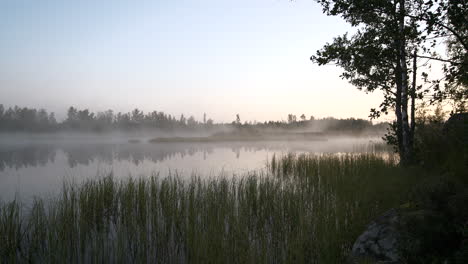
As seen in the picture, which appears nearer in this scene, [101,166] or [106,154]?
[101,166]

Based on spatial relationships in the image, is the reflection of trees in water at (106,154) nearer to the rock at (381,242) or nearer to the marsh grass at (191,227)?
the marsh grass at (191,227)

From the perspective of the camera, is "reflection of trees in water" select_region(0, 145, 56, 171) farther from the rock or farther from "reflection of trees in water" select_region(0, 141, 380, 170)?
the rock

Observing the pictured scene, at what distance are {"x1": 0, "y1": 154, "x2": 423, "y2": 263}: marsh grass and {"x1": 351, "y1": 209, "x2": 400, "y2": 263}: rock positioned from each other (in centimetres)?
56

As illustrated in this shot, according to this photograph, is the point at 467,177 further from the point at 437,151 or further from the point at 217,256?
the point at 217,256

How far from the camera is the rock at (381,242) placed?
4004 mm

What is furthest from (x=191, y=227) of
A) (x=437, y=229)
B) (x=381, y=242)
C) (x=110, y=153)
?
(x=110, y=153)

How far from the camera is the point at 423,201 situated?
471 cm

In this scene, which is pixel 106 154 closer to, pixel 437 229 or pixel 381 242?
pixel 381 242

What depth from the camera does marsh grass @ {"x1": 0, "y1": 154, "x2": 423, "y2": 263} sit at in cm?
485

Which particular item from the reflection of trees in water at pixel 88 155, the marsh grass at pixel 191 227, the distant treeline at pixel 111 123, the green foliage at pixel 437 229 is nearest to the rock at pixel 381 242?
the green foliage at pixel 437 229

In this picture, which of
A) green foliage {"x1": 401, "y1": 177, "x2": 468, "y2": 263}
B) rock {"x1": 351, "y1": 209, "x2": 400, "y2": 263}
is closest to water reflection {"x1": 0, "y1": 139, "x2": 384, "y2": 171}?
rock {"x1": 351, "y1": 209, "x2": 400, "y2": 263}

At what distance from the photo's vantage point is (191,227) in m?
5.44

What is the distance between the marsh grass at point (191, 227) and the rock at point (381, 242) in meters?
0.56

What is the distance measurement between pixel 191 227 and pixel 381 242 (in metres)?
3.69
